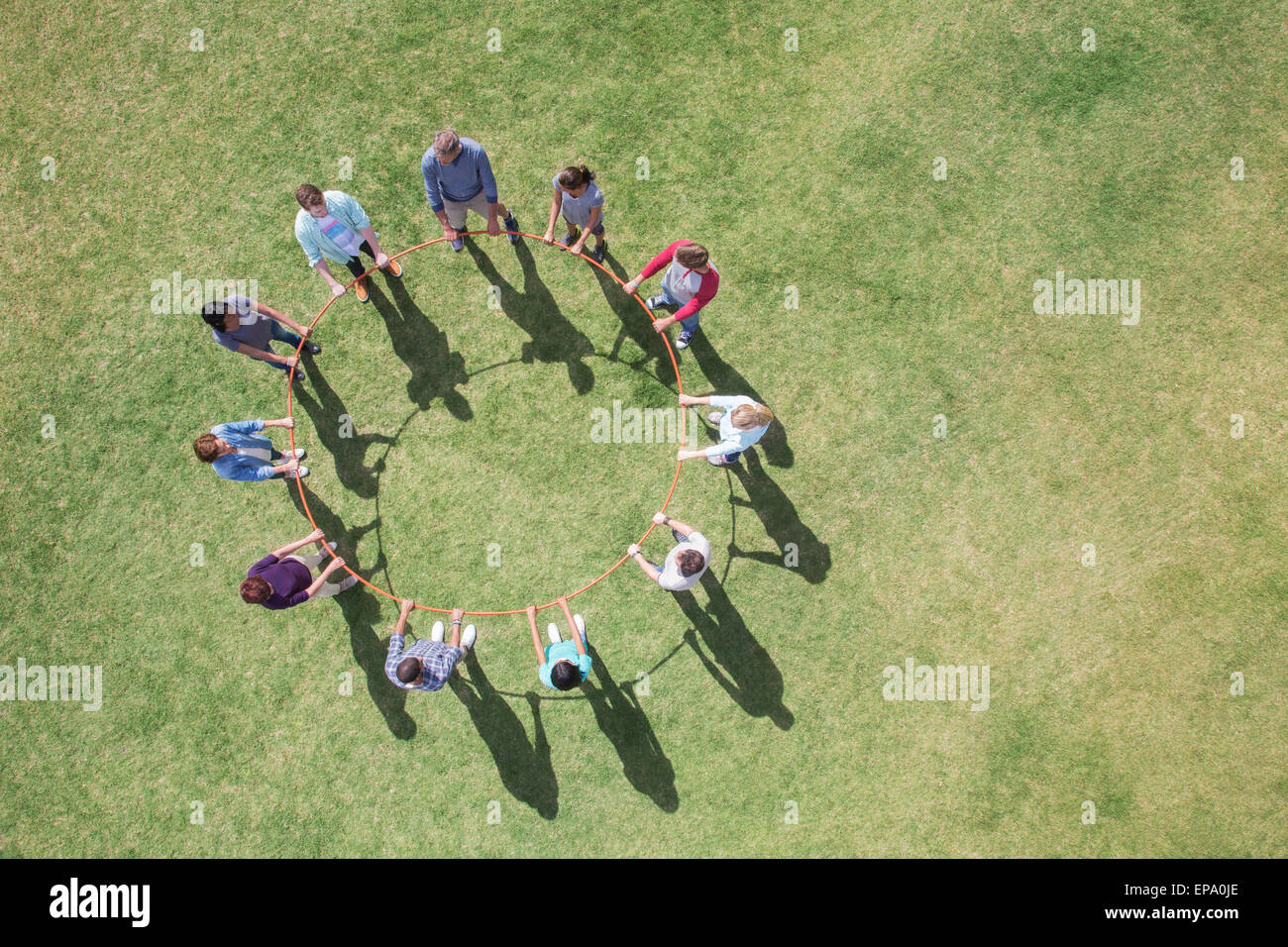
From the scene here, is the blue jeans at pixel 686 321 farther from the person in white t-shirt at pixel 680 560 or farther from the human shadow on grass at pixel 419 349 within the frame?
the human shadow on grass at pixel 419 349

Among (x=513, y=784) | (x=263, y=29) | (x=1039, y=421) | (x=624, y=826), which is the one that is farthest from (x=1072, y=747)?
(x=263, y=29)

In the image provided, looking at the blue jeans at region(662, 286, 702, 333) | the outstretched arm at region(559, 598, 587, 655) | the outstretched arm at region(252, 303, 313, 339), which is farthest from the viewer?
the blue jeans at region(662, 286, 702, 333)

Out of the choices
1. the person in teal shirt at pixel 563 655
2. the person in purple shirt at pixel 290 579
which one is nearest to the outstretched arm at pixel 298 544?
the person in purple shirt at pixel 290 579

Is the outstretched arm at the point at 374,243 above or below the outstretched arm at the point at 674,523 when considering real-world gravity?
above

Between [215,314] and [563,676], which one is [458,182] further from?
[563,676]

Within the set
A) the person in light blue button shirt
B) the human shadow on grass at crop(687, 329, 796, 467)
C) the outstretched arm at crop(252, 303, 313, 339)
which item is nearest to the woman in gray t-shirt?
the human shadow on grass at crop(687, 329, 796, 467)

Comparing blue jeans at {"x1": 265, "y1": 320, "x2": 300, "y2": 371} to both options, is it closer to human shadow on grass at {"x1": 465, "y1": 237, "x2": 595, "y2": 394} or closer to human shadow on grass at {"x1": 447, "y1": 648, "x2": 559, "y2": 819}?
human shadow on grass at {"x1": 465, "y1": 237, "x2": 595, "y2": 394}

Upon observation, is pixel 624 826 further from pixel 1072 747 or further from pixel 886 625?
pixel 1072 747
